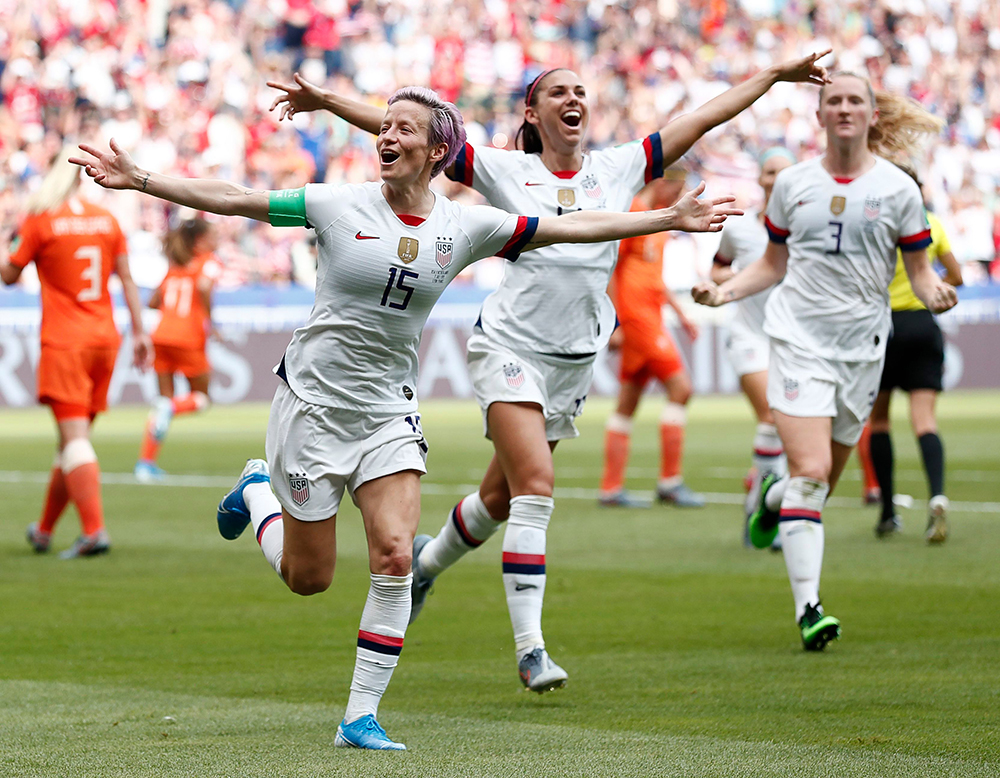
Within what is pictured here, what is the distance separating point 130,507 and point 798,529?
6963 millimetres

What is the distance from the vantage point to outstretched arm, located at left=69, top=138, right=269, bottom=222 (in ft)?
16.4

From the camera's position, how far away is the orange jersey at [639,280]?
1279 centimetres

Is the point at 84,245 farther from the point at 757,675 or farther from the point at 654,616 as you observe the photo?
the point at 757,675

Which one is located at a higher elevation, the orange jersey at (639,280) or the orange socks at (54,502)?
the orange jersey at (639,280)

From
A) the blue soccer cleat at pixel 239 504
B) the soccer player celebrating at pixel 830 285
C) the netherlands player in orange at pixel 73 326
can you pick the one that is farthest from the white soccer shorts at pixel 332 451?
the netherlands player in orange at pixel 73 326

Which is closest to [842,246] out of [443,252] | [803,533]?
[803,533]

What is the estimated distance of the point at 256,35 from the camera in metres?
30.4

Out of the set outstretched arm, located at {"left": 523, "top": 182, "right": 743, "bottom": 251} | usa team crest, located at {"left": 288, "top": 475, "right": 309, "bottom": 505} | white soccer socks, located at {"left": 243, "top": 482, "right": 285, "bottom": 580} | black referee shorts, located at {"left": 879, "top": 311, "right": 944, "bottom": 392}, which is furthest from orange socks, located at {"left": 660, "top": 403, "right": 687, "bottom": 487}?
usa team crest, located at {"left": 288, "top": 475, "right": 309, "bottom": 505}

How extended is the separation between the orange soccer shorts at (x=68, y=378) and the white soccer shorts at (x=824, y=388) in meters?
4.34

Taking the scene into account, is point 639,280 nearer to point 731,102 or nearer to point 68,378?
point 68,378

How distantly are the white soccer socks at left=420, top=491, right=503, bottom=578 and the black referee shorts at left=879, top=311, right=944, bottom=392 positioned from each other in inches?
173

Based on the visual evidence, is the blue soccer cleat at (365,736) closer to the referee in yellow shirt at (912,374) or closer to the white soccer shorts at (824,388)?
the white soccer shorts at (824,388)

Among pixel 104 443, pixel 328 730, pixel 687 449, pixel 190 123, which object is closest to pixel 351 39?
pixel 190 123

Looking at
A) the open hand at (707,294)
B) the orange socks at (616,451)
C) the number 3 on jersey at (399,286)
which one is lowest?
the orange socks at (616,451)
